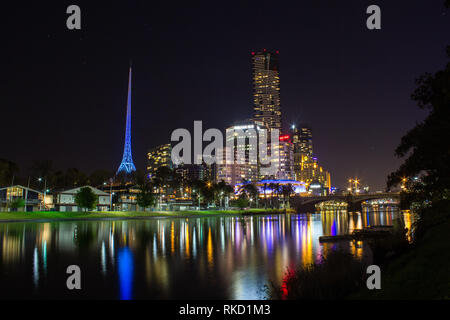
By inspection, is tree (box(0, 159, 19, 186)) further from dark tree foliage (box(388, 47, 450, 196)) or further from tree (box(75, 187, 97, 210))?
dark tree foliage (box(388, 47, 450, 196))

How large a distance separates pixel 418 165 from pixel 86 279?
20.9 m

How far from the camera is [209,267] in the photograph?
89.3 feet

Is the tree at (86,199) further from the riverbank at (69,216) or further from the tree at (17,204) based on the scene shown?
the tree at (17,204)

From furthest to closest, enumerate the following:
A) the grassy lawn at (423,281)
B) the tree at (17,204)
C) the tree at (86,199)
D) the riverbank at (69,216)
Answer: the tree at (86,199) → the tree at (17,204) → the riverbank at (69,216) → the grassy lawn at (423,281)

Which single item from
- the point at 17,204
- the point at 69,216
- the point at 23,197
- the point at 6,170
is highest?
the point at 6,170

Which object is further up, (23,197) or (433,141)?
(433,141)

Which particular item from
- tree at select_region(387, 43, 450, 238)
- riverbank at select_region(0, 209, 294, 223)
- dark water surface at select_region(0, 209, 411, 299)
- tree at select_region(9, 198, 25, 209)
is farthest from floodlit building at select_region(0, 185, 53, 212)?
tree at select_region(387, 43, 450, 238)

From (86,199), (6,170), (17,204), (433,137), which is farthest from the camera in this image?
(6,170)

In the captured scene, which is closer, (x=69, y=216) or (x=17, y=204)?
(x=69, y=216)

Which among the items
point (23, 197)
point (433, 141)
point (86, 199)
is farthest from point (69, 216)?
point (433, 141)

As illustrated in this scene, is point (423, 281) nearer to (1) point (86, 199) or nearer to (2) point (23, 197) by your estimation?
(1) point (86, 199)

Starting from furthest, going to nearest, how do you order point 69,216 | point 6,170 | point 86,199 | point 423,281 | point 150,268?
1. point 6,170
2. point 86,199
3. point 69,216
4. point 150,268
5. point 423,281

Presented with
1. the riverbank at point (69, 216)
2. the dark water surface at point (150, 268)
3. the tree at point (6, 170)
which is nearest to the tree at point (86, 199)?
the riverbank at point (69, 216)
